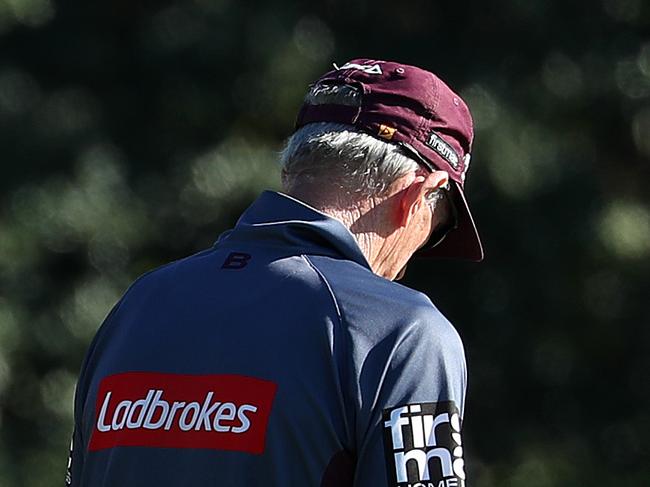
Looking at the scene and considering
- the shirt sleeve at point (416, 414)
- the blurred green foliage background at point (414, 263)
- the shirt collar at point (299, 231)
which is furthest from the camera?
the blurred green foliage background at point (414, 263)

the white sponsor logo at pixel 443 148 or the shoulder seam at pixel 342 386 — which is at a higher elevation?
the white sponsor logo at pixel 443 148

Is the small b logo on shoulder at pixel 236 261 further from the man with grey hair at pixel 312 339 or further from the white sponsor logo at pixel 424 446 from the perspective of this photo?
the white sponsor logo at pixel 424 446

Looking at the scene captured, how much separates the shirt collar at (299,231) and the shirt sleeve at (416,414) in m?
0.14

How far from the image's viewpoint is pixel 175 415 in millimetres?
1451

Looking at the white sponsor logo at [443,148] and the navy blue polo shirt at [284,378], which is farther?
the white sponsor logo at [443,148]

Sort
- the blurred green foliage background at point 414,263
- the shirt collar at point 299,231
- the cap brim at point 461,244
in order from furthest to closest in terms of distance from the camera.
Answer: the blurred green foliage background at point 414,263 → the cap brim at point 461,244 → the shirt collar at point 299,231

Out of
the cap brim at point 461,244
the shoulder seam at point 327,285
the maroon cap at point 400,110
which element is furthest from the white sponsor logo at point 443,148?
the shoulder seam at point 327,285

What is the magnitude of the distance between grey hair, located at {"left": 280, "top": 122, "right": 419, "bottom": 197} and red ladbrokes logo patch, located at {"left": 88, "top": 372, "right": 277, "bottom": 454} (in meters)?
0.28

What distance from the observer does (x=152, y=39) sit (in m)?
4.46

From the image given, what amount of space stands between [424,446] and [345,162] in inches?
13.9

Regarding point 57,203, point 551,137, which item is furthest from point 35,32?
point 551,137

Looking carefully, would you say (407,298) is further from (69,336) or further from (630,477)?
(630,477)

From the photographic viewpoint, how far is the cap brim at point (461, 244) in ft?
5.87

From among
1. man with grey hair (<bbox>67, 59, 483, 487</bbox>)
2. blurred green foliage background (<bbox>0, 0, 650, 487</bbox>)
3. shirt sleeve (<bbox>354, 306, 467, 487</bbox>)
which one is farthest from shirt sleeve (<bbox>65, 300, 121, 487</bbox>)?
blurred green foliage background (<bbox>0, 0, 650, 487</bbox>)
